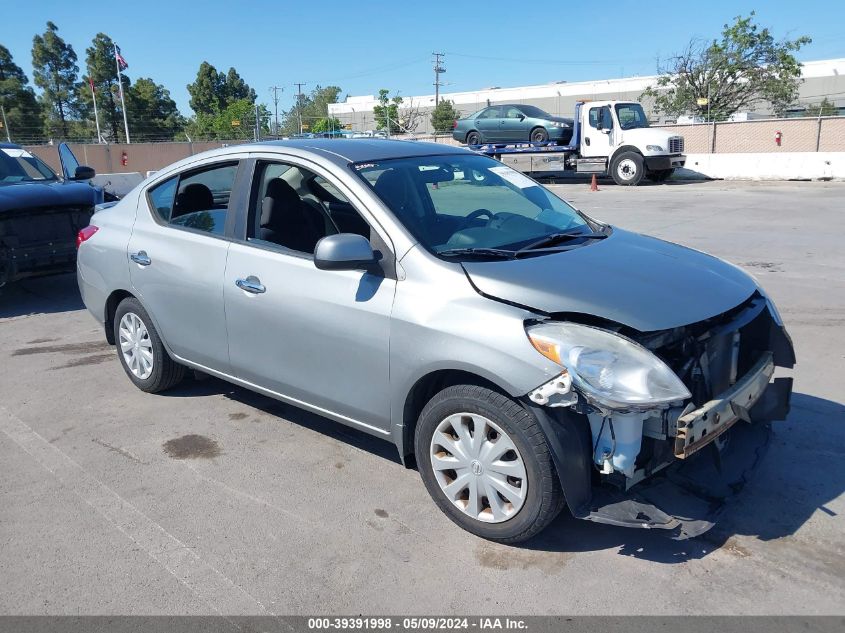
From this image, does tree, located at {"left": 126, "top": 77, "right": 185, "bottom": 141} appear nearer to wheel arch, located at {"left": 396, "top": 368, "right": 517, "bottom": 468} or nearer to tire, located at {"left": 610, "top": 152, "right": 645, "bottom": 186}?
tire, located at {"left": 610, "top": 152, "right": 645, "bottom": 186}

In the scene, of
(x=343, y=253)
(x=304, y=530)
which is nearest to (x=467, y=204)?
(x=343, y=253)

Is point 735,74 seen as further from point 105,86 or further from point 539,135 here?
point 105,86

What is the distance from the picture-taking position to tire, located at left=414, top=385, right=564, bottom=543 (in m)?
2.96

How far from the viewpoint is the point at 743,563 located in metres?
3.06

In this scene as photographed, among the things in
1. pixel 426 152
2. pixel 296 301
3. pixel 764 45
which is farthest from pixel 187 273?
pixel 764 45

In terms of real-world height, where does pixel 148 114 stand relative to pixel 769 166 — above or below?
above

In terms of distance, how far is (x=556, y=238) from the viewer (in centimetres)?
390

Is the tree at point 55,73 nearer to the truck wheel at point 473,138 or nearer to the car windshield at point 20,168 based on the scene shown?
the truck wheel at point 473,138

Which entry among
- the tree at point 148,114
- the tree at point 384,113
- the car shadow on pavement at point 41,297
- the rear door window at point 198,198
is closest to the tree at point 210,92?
the tree at point 148,114

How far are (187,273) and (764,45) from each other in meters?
50.7

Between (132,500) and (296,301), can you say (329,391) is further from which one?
(132,500)

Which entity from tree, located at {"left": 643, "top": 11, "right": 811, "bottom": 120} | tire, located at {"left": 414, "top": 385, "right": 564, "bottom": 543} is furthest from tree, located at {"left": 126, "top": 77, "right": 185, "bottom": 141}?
tire, located at {"left": 414, "top": 385, "right": 564, "bottom": 543}

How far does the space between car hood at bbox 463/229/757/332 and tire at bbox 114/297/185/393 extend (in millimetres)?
2705

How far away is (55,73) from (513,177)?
75.3 meters
